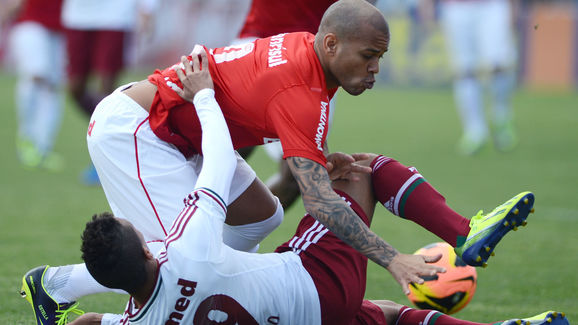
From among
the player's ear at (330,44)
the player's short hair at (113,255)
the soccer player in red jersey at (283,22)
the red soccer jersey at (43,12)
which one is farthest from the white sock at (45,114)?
the player's short hair at (113,255)

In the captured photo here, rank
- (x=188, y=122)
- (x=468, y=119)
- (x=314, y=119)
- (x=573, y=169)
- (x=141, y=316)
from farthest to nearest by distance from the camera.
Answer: (x=468, y=119) → (x=573, y=169) → (x=188, y=122) → (x=314, y=119) → (x=141, y=316)

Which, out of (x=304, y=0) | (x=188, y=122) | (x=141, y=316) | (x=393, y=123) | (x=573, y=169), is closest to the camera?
(x=141, y=316)

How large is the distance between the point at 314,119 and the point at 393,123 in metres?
10.7

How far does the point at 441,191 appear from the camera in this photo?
786 cm

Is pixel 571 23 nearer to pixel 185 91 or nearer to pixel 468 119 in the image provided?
pixel 468 119

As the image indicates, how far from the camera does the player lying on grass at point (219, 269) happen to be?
9.78 ft

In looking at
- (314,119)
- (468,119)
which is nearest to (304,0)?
(314,119)

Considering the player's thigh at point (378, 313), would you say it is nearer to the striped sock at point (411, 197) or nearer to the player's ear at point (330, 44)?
the striped sock at point (411, 197)

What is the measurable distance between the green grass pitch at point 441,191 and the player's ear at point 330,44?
5.22ft

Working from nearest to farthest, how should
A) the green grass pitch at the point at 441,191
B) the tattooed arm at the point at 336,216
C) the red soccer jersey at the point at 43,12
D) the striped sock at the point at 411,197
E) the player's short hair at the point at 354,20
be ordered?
1. the tattooed arm at the point at 336,216
2. the player's short hair at the point at 354,20
3. the striped sock at the point at 411,197
4. the green grass pitch at the point at 441,191
5. the red soccer jersey at the point at 43,12

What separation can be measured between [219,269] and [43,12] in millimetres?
7007

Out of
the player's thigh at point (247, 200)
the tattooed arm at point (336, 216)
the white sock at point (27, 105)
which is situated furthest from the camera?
the white sock at point (27, 105)

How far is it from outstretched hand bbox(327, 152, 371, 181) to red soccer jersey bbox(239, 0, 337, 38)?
1803 millimetres

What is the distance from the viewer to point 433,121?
1447 centimetres
